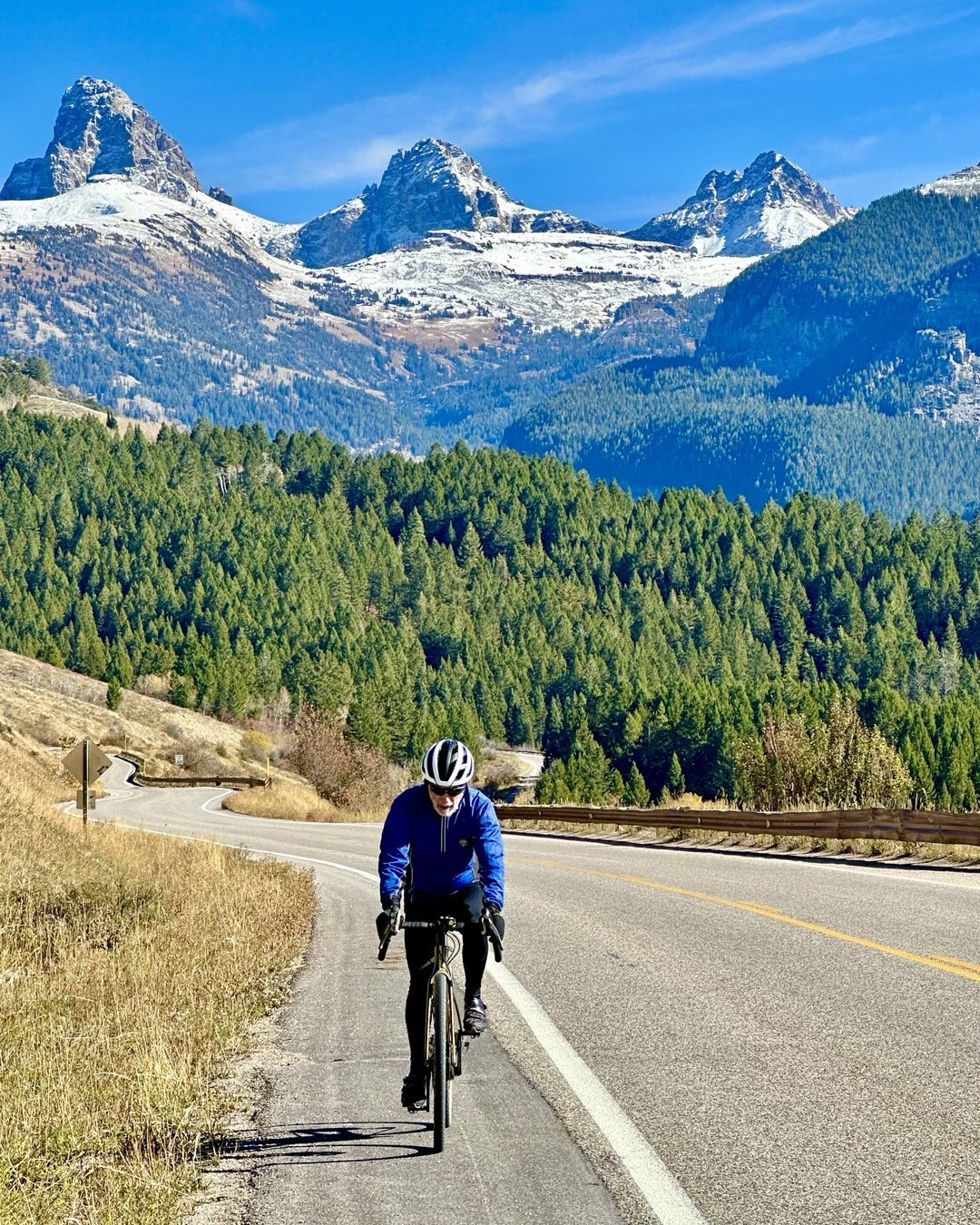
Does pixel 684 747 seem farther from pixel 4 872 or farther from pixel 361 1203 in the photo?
pixel 361 1203

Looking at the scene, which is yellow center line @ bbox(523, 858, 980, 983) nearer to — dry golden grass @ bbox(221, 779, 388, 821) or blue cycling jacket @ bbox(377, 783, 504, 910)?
blue cycling jacket @ bbox(377, 783, 504, 910)

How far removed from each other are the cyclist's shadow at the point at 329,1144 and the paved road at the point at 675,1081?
0.02 meters

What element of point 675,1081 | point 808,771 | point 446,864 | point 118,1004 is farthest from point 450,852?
point 808,771

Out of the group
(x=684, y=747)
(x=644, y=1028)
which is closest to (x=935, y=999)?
(x=644, y=1028)

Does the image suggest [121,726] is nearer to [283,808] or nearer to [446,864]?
[283,808]

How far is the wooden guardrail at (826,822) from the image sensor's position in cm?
2016

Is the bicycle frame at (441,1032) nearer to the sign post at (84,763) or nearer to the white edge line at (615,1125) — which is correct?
the white edge line at (615,1125)

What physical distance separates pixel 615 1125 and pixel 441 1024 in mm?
964

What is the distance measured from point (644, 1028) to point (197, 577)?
185310 millimetres

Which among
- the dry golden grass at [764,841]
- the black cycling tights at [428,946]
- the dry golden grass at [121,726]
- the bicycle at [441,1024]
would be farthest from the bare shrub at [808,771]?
the dry golden grass at [121,726]

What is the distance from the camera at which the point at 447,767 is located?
722 cm

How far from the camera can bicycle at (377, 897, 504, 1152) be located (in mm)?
6727

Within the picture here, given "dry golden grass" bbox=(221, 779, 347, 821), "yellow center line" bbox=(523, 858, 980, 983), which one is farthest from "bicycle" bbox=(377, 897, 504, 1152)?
"dry golden grass" bbox=(221, 779, 347, 821)

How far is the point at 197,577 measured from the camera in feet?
623
